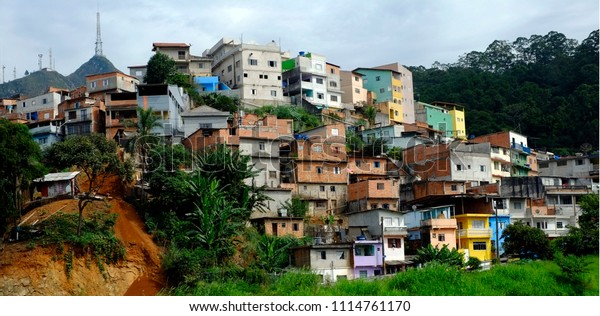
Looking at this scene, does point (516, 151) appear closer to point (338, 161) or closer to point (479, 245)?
point (479, 245)

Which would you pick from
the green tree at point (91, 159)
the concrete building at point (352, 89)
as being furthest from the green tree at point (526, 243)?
the concrete building at point (352, 89)

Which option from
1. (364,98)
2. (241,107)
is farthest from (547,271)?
(364,98)

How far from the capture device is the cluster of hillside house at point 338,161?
23188 millimetres

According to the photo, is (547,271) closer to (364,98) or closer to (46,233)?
(46,233)

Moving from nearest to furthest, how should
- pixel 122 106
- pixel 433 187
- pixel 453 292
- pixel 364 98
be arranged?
pixel 453 292 < pixel 433 187 < pixel 122 106 < pixel 364 98

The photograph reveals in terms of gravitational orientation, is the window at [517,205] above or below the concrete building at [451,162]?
below

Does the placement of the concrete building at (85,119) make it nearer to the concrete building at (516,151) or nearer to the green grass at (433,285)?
the green grass at (433,285)

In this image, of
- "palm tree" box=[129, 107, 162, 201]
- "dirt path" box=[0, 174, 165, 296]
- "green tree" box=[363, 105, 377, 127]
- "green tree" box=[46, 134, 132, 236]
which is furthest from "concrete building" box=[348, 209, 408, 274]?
"green tree" box=[363, 105, 377, 127]

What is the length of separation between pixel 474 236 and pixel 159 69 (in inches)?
627

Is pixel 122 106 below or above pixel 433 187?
above

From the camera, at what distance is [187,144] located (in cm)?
2664

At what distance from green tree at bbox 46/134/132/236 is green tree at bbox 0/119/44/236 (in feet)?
5.42

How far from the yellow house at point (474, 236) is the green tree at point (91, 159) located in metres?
10.2

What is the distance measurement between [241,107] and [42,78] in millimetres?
28650
